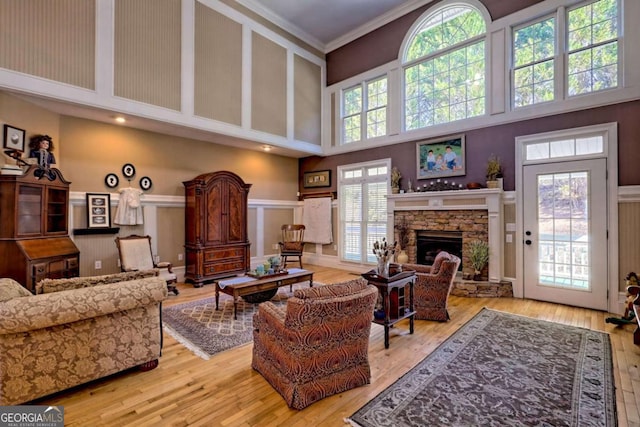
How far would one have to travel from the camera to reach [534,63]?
499 cm

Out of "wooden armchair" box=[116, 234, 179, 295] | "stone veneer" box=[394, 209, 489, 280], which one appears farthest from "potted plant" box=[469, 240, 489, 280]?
"wooden armchair" box=[116, 234, 179, 295]

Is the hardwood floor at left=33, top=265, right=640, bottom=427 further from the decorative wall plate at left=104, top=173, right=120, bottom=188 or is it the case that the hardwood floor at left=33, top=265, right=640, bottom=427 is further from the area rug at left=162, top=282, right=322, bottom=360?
the decorative wall plate at left=104, top=173, right=120, bottom=188

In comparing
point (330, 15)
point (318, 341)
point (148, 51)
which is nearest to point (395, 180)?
point (330, 15)

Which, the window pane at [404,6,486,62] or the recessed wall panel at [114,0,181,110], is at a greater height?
the window pane at [404,6,486,62]

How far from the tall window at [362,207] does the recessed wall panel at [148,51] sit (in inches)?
165

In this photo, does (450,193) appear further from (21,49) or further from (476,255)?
(21,49)

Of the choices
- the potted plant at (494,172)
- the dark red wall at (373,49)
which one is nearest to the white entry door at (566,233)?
the potted plant at (494,172)

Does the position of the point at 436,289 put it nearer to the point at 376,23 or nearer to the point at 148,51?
the point at 148,51

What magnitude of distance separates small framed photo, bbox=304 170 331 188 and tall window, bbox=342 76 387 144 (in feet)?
3.30

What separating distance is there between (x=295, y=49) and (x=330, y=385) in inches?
291

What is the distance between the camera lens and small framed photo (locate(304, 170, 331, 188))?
7.99m

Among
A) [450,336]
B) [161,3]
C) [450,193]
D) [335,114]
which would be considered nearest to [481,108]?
[450,193]

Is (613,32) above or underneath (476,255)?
above

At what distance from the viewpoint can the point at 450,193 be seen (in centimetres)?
558
